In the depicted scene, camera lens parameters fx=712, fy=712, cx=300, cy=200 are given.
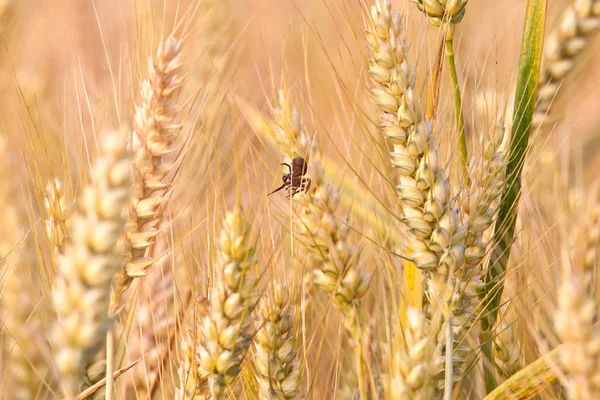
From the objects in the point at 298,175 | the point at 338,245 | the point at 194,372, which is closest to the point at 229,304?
the point at 194,372

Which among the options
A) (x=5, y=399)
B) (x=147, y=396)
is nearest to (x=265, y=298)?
(x=147, y=396)

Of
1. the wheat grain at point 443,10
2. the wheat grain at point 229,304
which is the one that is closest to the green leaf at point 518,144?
the wheat grain at point 443,10

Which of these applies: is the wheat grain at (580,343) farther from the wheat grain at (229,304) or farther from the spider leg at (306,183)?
the spider leg at (306,183)

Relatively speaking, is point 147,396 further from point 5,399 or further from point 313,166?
point 313,166

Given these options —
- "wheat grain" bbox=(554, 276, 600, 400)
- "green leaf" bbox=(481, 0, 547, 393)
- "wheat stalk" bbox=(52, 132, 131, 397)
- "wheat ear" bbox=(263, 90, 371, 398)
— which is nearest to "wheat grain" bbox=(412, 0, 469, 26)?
"green leaf" bbox=(481, 0, 547, 393)

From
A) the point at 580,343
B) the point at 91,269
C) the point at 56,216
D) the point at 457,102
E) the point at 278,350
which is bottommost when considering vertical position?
the point at 580,343

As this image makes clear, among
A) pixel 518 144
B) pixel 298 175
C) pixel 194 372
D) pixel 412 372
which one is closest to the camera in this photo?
pixel 412 372

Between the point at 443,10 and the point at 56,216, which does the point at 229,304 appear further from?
the point at 443,10
